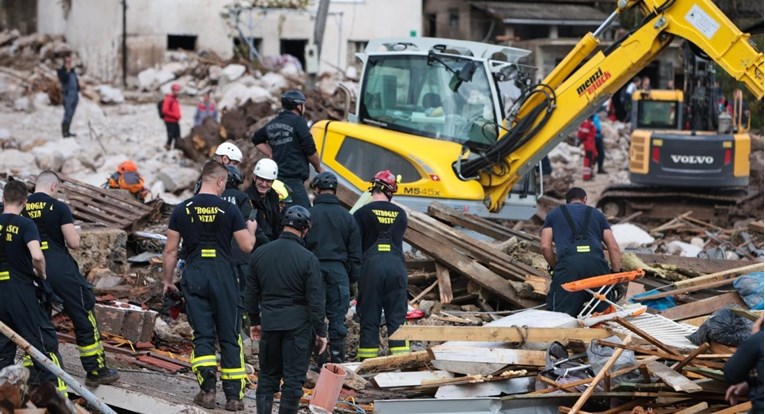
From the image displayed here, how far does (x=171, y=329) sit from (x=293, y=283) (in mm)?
3002

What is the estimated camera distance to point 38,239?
31.9 feet

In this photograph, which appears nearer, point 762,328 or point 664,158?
point 762,328

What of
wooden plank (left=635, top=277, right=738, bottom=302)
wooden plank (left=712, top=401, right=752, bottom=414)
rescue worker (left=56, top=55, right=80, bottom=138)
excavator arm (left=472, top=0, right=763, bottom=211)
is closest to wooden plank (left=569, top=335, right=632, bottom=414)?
wooden plank (left=712, top=401, right=752, bottom=414)

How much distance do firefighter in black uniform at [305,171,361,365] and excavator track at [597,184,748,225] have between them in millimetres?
12708

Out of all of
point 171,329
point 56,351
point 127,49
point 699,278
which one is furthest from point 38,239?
point 127,49

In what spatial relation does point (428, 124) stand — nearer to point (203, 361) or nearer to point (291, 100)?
point (291, 100)

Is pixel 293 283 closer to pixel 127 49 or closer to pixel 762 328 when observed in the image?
pixel 762 328

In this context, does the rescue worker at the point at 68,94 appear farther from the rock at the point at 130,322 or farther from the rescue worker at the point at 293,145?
the rock at the point at 130,322

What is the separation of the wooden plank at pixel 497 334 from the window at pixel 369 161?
204 inches

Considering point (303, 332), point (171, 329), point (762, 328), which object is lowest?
point (171, 329)

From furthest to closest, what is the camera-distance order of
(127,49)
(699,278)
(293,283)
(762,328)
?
1. (127,49)
2. (699,278)
3. (293,283)
4. (762,328)

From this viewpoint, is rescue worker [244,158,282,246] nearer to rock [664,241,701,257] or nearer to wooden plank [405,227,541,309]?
wooden plank [405,227,541,309]

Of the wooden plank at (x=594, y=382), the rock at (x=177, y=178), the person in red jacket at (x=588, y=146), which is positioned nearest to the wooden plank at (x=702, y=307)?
the wooden plank at (x=594, y=382)

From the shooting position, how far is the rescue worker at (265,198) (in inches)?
460
